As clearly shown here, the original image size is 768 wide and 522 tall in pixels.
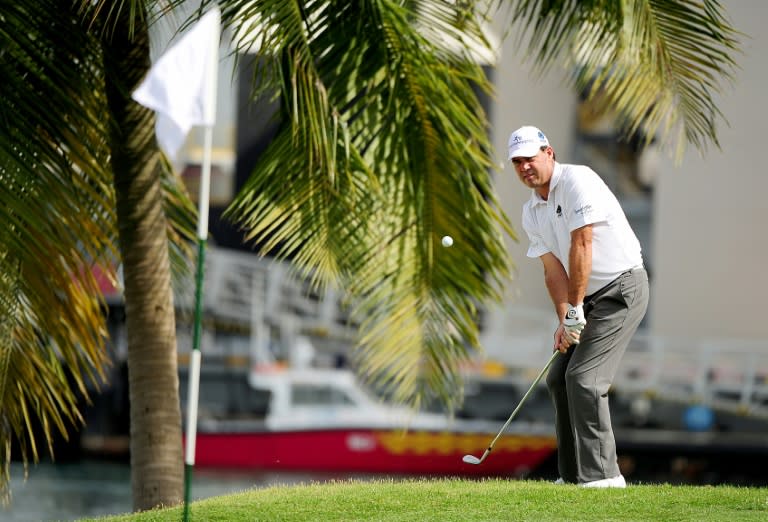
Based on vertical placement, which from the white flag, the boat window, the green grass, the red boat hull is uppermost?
the white flag

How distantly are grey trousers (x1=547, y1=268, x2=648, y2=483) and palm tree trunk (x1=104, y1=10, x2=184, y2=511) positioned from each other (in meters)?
2.61

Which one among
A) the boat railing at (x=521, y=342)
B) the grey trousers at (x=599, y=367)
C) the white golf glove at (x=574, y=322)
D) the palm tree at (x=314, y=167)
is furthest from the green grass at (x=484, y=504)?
the boat railing at (x=521, y=342)

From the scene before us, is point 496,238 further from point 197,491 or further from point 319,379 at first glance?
point 319,379

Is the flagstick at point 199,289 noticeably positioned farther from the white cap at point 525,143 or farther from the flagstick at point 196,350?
the white cap at point 525,143

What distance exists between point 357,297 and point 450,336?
2.16ft

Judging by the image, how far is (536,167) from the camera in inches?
261

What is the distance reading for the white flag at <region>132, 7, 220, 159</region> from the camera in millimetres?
6211

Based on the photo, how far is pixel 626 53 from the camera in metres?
7.59

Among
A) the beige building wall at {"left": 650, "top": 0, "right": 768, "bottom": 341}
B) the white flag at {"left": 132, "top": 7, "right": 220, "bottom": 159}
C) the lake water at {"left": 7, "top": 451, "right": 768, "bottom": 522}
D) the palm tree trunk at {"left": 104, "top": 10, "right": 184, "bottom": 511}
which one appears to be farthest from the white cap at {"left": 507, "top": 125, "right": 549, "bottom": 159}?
the beige building wall at {"left": 650, "top": 0, "right": 768, "bottom": 341}

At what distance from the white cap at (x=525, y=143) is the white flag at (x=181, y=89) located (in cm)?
143

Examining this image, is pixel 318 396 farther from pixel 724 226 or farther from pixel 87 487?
pixel 724 226

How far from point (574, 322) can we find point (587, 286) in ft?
0.93

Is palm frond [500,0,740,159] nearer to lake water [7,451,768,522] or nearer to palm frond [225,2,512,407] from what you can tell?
palm frond [225,2,512,407]

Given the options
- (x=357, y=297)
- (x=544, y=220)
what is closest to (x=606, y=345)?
→ (x=544, y=220)
